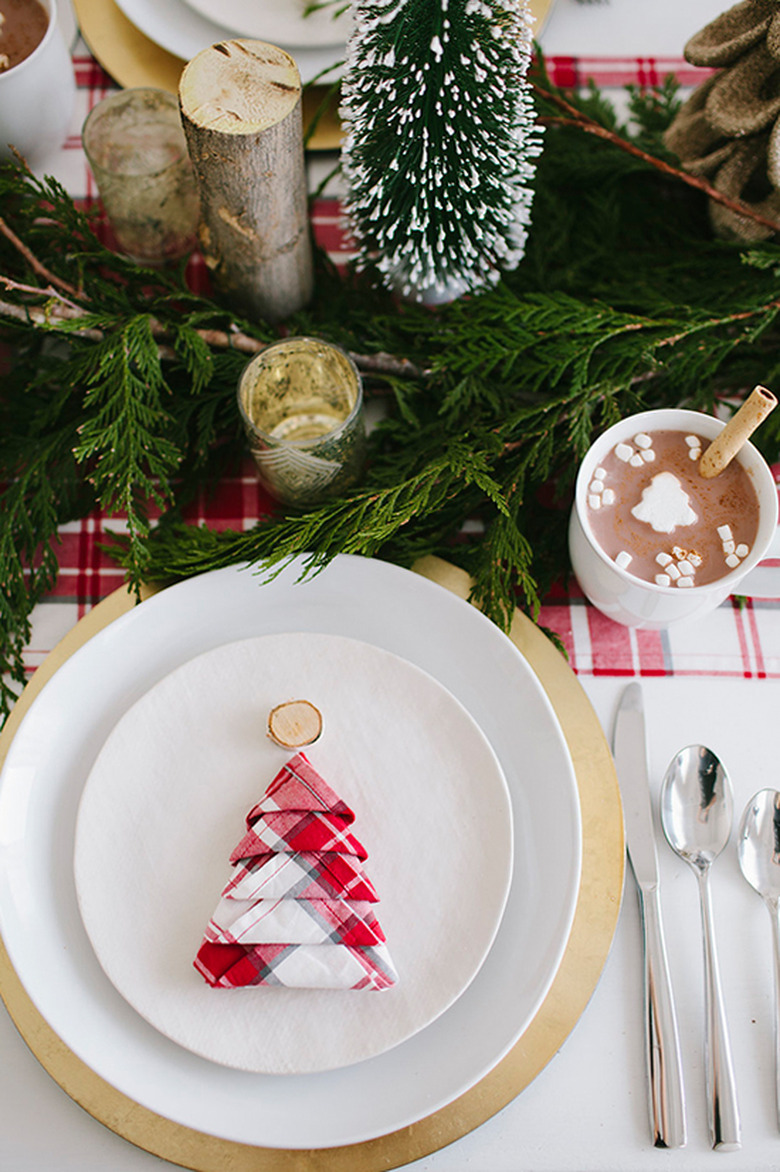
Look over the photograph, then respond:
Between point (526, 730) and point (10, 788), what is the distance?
0.40 meters

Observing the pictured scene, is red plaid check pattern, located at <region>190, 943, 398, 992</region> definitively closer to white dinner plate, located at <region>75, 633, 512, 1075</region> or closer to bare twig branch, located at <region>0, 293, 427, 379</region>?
white dinner plate, located at <region>75, 633, 512, 1075</region>

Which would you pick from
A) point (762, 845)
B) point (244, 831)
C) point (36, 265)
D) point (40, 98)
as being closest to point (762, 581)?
point (762, 845)

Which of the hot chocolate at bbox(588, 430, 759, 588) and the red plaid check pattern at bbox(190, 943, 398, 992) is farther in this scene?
the hot chocolate at bbox(588, 430, 759, 588)

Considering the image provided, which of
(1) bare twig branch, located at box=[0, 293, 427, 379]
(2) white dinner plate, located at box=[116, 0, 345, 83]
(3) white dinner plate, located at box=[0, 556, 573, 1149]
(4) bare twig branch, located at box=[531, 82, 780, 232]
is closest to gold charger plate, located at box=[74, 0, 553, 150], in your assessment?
(2) white dinner plate, located at box=[116, 0, 345, 83]

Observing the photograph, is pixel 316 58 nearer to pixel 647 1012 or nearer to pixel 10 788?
pixel 10 788

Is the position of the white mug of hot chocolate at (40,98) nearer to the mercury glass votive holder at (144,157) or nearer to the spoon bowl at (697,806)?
the mercury glass votive holder at (144,157)

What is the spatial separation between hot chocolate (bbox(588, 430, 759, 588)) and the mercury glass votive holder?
0.49 m

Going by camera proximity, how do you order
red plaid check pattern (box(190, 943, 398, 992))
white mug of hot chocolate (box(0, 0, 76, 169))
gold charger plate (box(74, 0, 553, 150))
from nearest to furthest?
red plaid check pattern (box(190, 943, 398, 992))
white mug of hot chocolate (box(0, 0, 76, 169))
gold charger plate (box(74, 0, 553, 150))

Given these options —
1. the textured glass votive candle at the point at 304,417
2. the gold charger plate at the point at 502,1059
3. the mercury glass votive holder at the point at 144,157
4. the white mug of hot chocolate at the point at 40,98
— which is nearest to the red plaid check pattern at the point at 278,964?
the gold charger plate at the point at 502,1059

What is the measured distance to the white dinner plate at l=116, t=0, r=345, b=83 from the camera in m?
0.85

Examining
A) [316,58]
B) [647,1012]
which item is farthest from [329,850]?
[316,58]

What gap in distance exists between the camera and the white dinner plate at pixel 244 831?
1.90ft

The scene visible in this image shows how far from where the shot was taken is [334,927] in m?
0.57

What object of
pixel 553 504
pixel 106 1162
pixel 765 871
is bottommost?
pixel 106 1162
